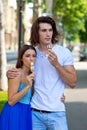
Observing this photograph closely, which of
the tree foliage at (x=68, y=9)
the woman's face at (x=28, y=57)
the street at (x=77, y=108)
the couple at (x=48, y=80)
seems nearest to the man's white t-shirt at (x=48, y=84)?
the couple at (x=48, y=80)

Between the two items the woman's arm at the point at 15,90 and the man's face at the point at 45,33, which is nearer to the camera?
the woman's arm at the point at 15,90

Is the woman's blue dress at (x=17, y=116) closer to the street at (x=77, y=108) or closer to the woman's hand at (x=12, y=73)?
the woman's hand at (x=12, y=73)

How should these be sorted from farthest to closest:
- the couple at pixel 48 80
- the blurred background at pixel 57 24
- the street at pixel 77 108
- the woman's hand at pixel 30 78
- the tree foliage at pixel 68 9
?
the tree foliage at pixel 68 9 → the blurred background at pixel 57 24 → the street at pixel 77 108 → the couple at pixel 48 80 → the woman's hand at pixel 30 78

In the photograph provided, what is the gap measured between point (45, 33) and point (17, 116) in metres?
0.80

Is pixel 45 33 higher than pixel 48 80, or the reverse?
pixel 45 33

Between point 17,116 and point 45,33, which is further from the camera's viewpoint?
point 45,33

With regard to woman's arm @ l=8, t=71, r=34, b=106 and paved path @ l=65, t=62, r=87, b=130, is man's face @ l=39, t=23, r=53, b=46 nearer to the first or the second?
woman's arm @ l=8, t=71, r=34, b=106

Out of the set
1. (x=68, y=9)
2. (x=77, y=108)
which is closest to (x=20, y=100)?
(x=77, y=108)

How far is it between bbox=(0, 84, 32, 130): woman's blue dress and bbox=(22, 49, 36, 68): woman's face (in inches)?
7.9

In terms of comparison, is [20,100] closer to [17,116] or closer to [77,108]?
[17,116]

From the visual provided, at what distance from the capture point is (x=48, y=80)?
4.81 m

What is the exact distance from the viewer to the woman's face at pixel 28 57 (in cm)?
480

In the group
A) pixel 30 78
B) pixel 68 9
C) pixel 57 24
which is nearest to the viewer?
pixel 30 78

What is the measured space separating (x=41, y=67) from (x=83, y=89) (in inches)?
570
